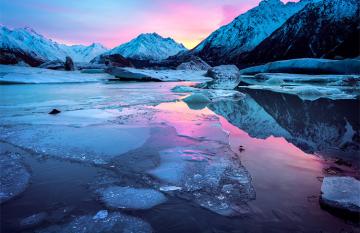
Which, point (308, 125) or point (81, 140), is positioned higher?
point (308, 125)

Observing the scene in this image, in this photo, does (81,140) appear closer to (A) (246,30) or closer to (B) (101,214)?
(B) (101,214)

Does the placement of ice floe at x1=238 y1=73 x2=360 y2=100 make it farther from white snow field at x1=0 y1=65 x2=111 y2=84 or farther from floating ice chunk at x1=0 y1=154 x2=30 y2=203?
white snow field at x1=0 y1=65 x2=111 y2=84

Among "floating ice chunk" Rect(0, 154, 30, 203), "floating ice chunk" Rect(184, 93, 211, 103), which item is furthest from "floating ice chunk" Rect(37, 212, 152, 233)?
"floating ice chunk" Rect(184, 93, 211, 103)

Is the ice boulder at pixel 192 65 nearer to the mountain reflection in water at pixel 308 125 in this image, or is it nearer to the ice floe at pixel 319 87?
the ice floe at pixel 319 87

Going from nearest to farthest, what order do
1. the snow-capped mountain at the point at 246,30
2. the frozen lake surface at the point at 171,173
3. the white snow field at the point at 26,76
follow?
the frozen lake surface at the point at 171,173
the white snow field at the point at 26,76
the snow-capped mountain at the point at 246,30

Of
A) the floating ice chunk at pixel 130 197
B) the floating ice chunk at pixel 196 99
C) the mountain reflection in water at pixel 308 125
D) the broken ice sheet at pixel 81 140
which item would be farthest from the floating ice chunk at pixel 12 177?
the floating ice chunk at pixel 196 99

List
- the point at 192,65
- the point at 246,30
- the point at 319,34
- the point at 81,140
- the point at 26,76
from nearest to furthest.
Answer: the point at 81,140 < the point at 26,76 < the point at 192,65 < the point at 319,34 < the point at 246,30

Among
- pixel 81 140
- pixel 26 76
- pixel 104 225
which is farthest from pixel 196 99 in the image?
pixel 26 76

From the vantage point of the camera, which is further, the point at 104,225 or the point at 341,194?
the point at 341,194

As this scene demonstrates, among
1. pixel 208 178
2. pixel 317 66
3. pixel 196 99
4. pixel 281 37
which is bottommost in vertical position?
pixel 208 178
